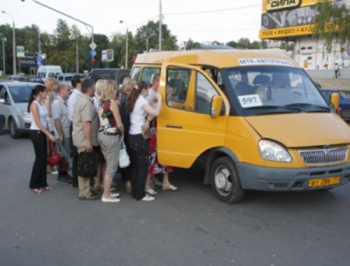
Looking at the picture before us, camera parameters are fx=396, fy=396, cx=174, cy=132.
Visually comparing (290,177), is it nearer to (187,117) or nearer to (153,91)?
(187,117)

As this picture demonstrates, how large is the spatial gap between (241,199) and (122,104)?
2.31 meters

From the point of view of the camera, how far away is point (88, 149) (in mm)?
5816

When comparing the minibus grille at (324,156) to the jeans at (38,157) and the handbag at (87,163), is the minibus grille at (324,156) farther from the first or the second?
the jeans at (38,157)

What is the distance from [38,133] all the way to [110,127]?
1441 millimetres

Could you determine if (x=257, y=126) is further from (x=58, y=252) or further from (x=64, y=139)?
(x=64, y=139)

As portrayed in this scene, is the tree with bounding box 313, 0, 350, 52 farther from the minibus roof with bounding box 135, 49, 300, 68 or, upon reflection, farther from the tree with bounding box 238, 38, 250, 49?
the tree with bounding box 238, 38, 250, 49

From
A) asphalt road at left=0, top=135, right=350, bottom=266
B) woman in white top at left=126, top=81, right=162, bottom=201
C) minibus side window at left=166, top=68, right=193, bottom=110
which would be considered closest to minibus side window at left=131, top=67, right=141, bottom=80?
minibus side window at left=166, top=68, right=193, bottom=110

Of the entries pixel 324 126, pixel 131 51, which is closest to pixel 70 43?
pixel 131 51

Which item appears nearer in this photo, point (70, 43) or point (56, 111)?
point (56, 111)

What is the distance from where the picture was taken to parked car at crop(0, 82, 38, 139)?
11.8m

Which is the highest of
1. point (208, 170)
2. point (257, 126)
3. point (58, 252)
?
point (257, 126)

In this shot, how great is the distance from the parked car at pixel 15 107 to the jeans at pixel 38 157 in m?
5.63

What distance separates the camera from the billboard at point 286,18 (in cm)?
3672

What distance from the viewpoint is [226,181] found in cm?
580
